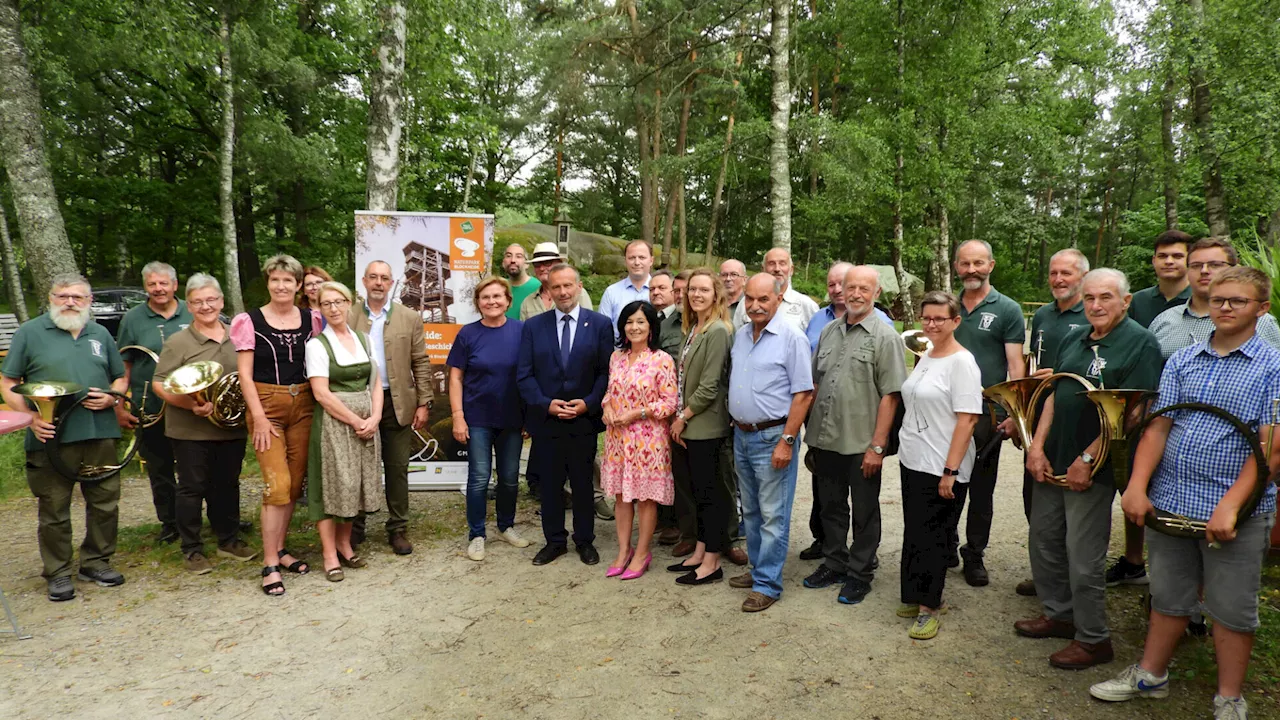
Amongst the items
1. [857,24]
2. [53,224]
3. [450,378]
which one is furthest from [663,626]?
[857,24]

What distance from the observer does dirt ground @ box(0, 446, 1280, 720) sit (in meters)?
3.15

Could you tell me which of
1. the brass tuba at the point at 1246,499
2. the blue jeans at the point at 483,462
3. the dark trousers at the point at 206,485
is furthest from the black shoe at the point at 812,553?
the dark trousers at the point at 206,485

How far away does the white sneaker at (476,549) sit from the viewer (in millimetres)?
5043

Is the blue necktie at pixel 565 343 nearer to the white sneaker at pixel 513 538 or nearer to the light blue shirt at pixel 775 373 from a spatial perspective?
the light blue shirt at pixel 775 373

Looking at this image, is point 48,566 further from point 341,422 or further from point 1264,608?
point 1264,608

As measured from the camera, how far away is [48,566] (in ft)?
14.2

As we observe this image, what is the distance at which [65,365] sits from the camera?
428 centimetres

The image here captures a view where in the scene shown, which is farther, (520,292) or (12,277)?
(12,277)

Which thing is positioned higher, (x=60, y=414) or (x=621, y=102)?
(x=621, y=102)

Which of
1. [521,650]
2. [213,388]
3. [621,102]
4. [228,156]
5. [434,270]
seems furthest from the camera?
[621,102]

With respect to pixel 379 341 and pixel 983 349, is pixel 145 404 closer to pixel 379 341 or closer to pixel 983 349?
pixel 379 341

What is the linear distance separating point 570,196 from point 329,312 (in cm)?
2548

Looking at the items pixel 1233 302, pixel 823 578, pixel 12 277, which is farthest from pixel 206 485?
pixel 12 277

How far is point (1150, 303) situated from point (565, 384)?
148 inches
